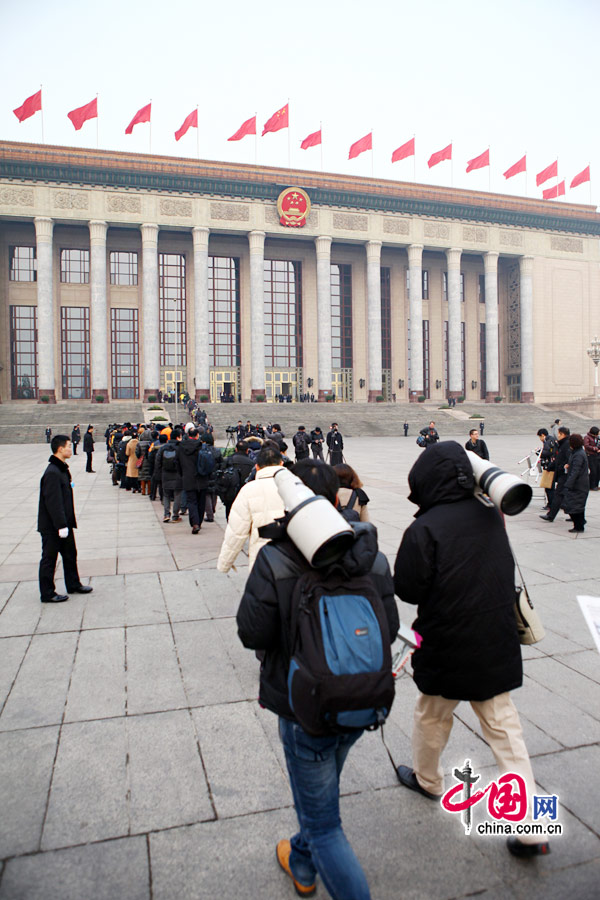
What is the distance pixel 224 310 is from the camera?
5241cm

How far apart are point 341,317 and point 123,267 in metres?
19.0

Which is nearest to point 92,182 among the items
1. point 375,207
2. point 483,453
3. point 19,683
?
point 375,207

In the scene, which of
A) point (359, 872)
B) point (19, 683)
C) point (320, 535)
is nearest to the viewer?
point (320, 535)

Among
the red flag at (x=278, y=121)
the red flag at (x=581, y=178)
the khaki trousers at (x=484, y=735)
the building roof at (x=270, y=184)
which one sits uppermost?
the red flag at (x=278, y=121)

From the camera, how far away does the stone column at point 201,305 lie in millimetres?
48094

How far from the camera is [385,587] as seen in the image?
2.42 meters

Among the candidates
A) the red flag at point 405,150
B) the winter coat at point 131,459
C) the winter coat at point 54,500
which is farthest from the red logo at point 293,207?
the winter coat at point 54,500

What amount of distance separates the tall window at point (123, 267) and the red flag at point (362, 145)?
19.1 m

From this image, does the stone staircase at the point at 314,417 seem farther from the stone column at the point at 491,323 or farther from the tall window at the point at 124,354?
the stone column at the point at 491,323

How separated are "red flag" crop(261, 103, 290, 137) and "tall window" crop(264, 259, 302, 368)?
1073cm

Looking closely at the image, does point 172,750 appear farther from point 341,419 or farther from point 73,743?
point 341,419

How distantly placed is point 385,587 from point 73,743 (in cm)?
240

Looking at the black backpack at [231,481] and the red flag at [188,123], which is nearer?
the black backpack at [231,481]

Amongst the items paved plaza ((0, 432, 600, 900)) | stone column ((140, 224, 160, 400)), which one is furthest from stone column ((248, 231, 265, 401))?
paved plaza ((0, 432, 600, 900))
